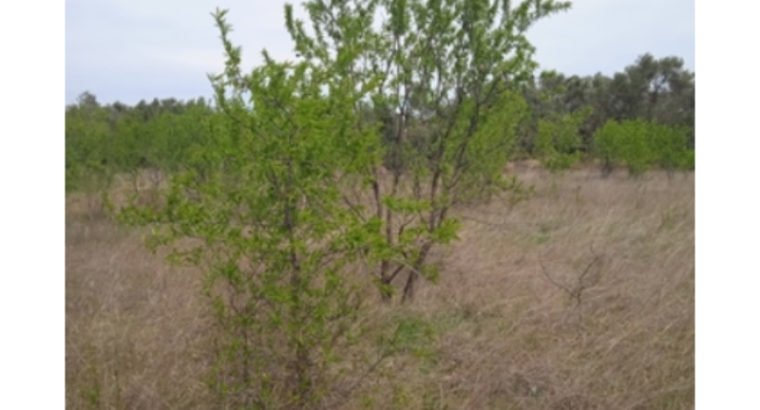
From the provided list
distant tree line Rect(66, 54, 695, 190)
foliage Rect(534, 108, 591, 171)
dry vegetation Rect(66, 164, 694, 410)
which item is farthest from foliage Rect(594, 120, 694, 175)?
dry vegetation Rect(66, 164, 694, 410)

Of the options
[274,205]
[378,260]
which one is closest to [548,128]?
[378,260]

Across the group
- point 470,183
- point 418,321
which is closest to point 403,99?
point 470,183

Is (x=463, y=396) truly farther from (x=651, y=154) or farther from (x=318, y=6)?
(x=651, y=154)

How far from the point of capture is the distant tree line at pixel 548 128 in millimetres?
5770

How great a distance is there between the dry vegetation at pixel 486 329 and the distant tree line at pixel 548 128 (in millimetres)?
1059

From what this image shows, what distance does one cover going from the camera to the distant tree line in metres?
5.77

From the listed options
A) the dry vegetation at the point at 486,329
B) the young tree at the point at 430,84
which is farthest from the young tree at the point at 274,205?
the young tree at the point at 430,84

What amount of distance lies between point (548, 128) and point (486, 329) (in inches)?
145

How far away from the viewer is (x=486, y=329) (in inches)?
148

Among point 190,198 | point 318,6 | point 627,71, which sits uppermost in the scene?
point 627,71

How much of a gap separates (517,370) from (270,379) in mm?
1384

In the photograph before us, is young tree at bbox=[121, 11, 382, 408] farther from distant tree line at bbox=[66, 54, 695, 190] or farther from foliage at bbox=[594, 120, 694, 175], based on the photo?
foliage at bbox=[594, 120, 694, 175]

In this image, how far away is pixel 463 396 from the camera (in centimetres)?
291

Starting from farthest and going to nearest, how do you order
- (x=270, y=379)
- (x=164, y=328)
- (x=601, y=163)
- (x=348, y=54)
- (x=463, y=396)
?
(x=601, y=163)
(x=164, y=328)
(x=463, y=396)
(x=270, y=379)
(x=348, y=54)
